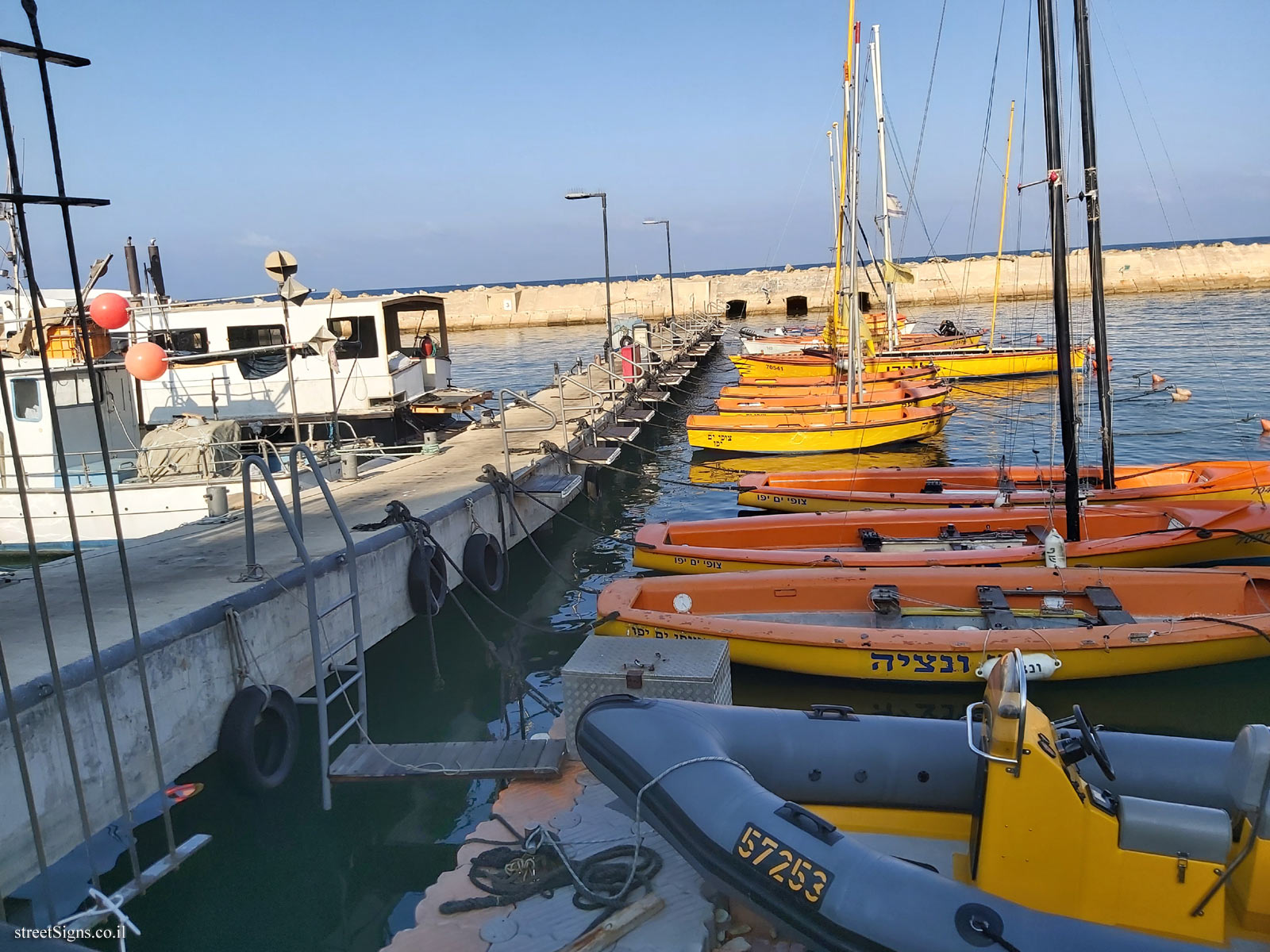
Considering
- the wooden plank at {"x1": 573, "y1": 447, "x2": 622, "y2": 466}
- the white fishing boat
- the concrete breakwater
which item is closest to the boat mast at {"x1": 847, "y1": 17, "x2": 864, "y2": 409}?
the wooden plank at {"x1": 573, "y1": 447, "x2": 622, "y2": 466}

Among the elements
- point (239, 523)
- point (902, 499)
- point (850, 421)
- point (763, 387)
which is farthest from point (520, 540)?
point (763, 387)

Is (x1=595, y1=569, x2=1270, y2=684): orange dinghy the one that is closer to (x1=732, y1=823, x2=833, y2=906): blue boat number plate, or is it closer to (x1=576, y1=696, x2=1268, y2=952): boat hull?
(x1=576, y1=696, x2=1268, y2=952): boat hull

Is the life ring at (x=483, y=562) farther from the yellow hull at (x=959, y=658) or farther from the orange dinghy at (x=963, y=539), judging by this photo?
the yellow hull at (x=959, y=658)

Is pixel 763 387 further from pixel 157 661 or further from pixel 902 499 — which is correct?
pixel 157 661

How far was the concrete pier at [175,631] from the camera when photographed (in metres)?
5.53

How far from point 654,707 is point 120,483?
1222cm

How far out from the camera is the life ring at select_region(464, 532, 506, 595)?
11.0 metres

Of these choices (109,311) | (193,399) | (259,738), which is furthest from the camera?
(193,399)

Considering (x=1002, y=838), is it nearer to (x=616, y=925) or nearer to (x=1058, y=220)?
(x=616, y=925)

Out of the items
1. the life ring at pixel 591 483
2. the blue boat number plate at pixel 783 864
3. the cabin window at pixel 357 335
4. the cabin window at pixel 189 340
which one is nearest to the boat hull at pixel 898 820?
the blue boat number plate at pixel 783 864

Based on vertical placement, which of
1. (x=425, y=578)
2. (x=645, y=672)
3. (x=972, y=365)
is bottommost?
(x=425, y=578)

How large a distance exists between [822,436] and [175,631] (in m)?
14.2

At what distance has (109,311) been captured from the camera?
13250 millimetres

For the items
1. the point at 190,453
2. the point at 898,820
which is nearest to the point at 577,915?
the point at 898,820
